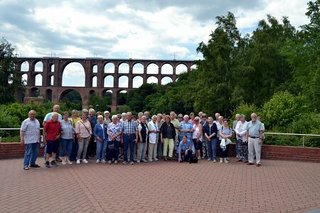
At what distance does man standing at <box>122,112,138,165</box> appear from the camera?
478 inches

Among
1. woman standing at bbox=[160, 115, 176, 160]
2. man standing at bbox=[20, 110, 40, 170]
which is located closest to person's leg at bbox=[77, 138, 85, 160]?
man standing at bbox=[20, 110, 40, 170]

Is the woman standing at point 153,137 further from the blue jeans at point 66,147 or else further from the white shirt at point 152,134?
the blue jeans at point 66,147

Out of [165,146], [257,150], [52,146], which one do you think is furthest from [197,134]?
[52,146]

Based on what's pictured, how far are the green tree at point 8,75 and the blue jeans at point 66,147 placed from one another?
30.8m

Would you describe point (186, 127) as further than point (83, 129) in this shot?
Yes

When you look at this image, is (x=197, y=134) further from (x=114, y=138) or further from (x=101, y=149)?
(x=101, y=149)

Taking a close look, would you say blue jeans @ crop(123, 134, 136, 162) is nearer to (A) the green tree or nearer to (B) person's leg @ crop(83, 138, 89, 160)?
(B) person's leg @ crop(83, 138, 89, 160)

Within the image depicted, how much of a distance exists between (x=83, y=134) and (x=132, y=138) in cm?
142

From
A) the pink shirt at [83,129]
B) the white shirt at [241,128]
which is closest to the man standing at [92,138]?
the pink shirt at [83,129]

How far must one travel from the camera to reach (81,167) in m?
10.8

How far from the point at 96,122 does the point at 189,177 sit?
409 centimetres

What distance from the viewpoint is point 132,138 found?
1217cm

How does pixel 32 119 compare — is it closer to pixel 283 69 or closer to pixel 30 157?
pixel 30 157

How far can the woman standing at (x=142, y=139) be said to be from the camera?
489 inches
